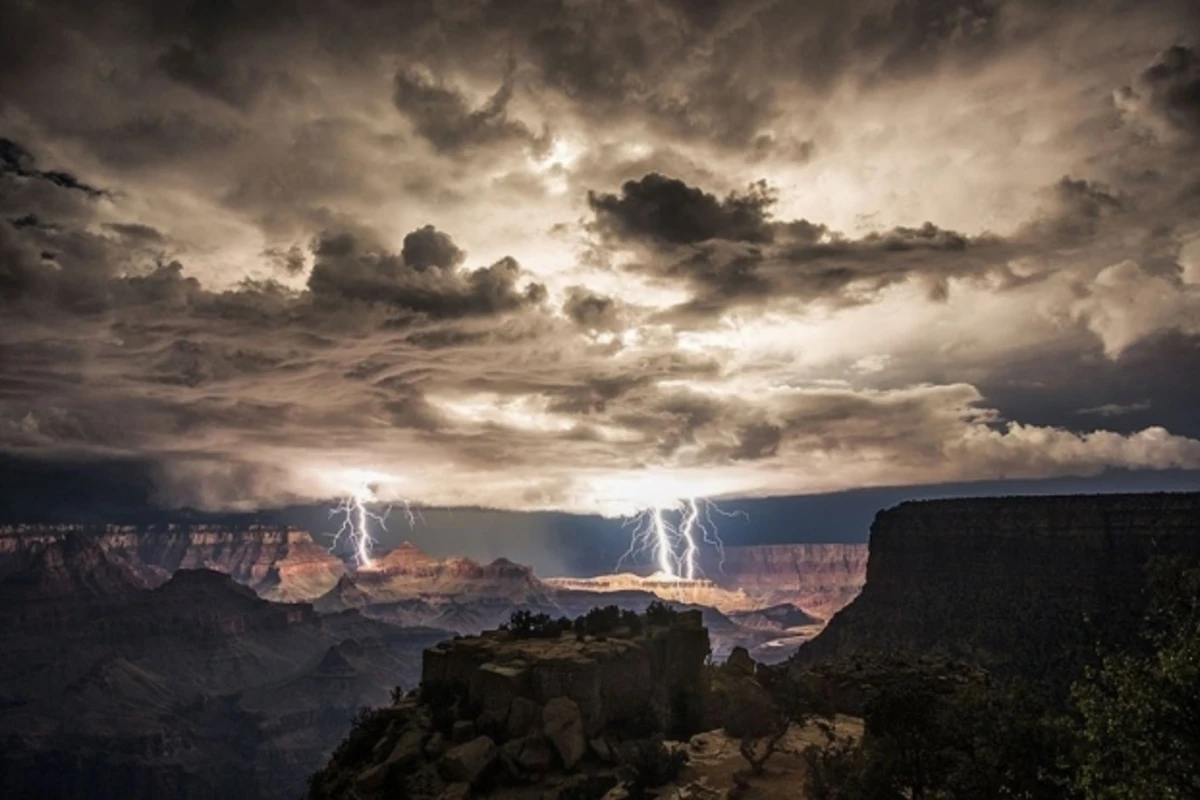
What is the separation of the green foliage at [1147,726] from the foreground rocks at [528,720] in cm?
3061

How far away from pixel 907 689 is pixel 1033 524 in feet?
411

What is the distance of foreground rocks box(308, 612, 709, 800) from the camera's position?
4894 cm

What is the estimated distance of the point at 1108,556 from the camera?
414 ft

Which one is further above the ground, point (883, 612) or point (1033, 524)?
point (1033, 524)

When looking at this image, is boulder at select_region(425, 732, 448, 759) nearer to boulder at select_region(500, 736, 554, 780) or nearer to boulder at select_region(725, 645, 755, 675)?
boulder at select_region(500, 736, 554, 780)

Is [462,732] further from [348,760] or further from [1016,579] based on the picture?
[1016,579]

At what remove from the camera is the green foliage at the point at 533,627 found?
2933 inches

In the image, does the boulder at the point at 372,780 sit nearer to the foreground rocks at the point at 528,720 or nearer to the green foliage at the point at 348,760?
the foreground rocks at the point at 528,720

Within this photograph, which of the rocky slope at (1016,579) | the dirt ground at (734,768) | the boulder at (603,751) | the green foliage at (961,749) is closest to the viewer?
the green foliage at (961,749)

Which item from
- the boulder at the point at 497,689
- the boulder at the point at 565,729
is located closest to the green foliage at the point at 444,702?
the boulder at the point at 497,689

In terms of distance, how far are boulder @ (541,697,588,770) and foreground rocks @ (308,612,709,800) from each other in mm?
77

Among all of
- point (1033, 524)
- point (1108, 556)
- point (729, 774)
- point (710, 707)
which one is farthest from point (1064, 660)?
point (729, 774)

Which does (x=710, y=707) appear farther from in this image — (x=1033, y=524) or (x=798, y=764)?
(x=1033, y=524)

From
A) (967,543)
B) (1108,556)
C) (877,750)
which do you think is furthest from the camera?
(967,543)
